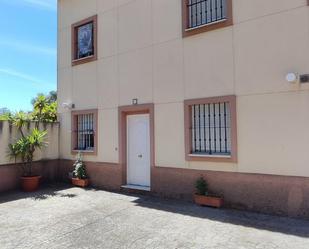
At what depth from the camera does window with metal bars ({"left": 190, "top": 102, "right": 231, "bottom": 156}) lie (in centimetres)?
791

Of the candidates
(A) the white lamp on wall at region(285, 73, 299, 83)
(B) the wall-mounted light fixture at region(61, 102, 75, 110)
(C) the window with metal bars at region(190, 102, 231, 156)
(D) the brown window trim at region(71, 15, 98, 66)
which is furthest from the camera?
(B) the wall-mounted light fixture at region(61, 102, 75, 110)

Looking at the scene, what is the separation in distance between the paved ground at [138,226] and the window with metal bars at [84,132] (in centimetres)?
318

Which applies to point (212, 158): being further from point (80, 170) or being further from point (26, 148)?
point (26, 148)

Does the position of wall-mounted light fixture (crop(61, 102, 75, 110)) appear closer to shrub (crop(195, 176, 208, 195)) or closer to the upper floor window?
the upper floor window

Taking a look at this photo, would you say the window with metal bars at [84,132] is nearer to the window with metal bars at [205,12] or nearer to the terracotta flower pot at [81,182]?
the terracotta flower pot at [81,182]

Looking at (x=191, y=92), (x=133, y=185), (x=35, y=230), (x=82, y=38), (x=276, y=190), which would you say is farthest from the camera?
(x=82, y=38)

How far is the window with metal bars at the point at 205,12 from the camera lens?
8.15 m

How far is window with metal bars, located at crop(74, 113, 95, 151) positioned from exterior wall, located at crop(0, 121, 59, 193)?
1.08 m

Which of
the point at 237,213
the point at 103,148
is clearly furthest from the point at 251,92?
the point at 103,148

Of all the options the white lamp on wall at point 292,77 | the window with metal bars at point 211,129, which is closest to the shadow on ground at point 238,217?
the window with metal bars at point 211,129

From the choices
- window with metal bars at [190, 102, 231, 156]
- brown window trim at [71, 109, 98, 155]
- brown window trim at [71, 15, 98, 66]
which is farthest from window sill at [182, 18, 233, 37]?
brown window trim at [71, 109, 98, 155]

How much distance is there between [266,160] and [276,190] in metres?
0.74

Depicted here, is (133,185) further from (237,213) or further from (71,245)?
(71,245)

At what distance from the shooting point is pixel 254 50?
735cm
